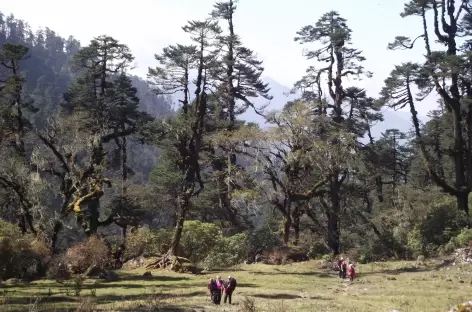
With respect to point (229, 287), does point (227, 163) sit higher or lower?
higher

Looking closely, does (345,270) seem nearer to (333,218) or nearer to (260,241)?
(260,241)

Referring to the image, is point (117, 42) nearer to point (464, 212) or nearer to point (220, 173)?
point (220, 173)

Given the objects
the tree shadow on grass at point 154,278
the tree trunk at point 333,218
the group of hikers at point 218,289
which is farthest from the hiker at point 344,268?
the group of hikers at point 218,289

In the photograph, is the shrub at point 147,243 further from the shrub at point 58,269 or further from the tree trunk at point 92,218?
the shrub at point 58,269

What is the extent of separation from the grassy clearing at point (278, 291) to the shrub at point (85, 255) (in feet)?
6.05

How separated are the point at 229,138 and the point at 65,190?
11.9 meters

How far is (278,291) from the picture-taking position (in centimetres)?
2203

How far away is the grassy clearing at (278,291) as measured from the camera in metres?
17.0

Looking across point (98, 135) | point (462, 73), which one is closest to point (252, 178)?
point (98, 135)

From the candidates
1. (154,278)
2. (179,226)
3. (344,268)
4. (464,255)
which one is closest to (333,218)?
(344,268)

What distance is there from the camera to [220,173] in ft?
123

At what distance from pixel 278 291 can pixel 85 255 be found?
39.9ft

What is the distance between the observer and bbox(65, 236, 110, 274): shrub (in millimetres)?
27625

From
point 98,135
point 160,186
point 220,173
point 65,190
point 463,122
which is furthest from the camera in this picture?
point 463,122
